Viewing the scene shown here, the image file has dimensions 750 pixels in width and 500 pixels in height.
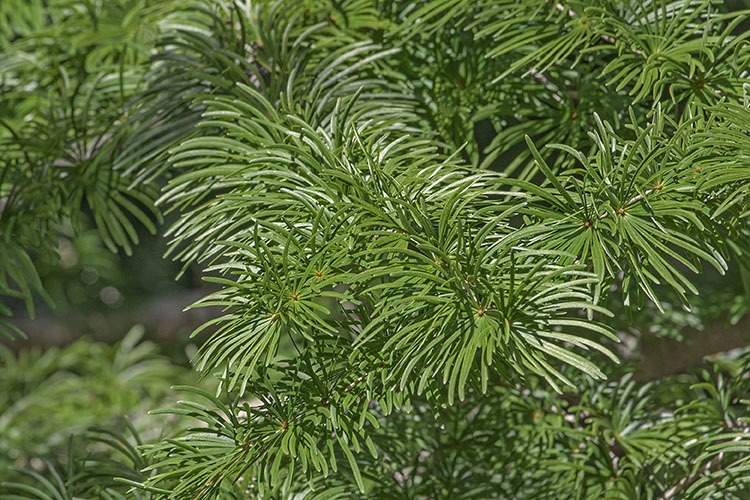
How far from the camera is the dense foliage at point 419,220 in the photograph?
249 millimetres

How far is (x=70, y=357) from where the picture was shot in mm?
1090

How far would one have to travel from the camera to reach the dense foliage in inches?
9.8

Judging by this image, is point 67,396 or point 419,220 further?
point 67,396

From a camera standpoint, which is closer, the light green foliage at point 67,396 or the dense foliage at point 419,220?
the dense foliage at point 419,220

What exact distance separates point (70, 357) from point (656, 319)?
0.91 metres

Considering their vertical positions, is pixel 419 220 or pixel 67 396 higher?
pixel 419 220

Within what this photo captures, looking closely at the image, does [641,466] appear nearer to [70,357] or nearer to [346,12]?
[346,12]

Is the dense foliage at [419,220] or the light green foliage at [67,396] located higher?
the dense foliage at [419,220]

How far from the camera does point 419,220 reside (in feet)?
0.84

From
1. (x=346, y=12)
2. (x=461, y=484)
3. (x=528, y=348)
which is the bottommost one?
(x=461, y=484)

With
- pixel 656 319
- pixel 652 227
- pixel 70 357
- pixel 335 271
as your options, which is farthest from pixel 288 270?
pixel 70 357

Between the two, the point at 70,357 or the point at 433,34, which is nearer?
the point at 433,34

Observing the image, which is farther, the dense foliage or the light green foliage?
the light green foliage

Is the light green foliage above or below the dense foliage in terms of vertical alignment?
below
